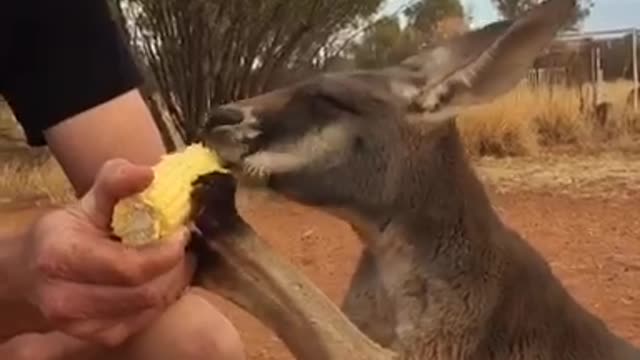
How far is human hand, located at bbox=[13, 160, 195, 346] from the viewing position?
7.06ft

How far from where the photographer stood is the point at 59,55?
285 cm

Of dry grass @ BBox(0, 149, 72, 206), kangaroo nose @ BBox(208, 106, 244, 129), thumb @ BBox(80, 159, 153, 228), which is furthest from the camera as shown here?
dry grass @ BBox(0, 149, 72, 206)

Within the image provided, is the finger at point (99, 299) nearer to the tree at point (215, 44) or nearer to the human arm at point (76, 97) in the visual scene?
the human arm at point (76, 97)

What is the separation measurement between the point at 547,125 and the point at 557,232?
288 inches

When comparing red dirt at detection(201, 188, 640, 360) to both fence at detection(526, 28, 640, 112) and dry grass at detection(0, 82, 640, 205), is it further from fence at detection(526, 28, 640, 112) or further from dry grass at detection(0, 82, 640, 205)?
fence at detection(526, 28, 640, 112)

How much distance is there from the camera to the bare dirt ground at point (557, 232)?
600 centimetres

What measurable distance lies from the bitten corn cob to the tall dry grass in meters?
11.8

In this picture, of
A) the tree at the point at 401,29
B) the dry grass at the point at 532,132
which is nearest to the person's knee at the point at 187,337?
the dry grass at the point at 532,132

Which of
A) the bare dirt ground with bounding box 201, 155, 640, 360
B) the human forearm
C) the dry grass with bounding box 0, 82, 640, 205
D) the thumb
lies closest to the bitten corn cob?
the thumb

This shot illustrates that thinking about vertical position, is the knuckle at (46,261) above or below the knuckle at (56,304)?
above

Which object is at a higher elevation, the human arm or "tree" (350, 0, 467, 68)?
the human arm

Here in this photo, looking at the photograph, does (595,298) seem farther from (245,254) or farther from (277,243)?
(245,254)

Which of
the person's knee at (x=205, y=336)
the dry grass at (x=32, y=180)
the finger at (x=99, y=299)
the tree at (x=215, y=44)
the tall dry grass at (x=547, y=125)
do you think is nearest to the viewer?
the finger at (x=99, y=299)

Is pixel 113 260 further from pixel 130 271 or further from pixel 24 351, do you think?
pixel 24 351
